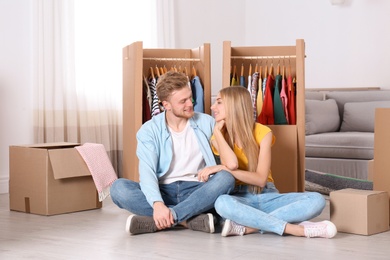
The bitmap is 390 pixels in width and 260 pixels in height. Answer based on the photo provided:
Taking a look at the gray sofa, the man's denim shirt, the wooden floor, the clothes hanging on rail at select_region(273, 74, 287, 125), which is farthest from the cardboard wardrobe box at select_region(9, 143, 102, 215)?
the gray sofa

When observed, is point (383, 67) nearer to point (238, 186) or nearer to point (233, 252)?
point (238, 186)

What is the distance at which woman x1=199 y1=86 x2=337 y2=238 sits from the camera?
2.89m

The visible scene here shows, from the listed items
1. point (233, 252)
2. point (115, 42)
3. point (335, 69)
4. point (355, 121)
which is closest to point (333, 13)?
point (335, 69)

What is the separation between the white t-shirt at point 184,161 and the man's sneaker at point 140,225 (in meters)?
0.25

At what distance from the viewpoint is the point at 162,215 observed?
9.55ft

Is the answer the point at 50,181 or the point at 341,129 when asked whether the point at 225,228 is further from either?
the point at 341,129

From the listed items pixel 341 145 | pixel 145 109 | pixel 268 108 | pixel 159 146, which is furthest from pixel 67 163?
pixel 341 145

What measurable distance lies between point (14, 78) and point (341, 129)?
2.46 meters

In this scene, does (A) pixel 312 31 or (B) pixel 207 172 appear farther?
(A) pixel 312 31

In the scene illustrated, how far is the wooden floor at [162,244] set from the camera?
101 inches

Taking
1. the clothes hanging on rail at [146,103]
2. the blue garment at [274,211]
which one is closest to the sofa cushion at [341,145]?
the clothes hanging on rail at [146,103]

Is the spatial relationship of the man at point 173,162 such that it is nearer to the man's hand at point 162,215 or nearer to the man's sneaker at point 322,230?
the man's hand at point 162,215

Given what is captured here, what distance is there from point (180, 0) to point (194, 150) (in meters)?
2.94

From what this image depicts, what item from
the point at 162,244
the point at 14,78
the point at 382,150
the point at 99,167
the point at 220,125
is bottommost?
the point at 162,244
